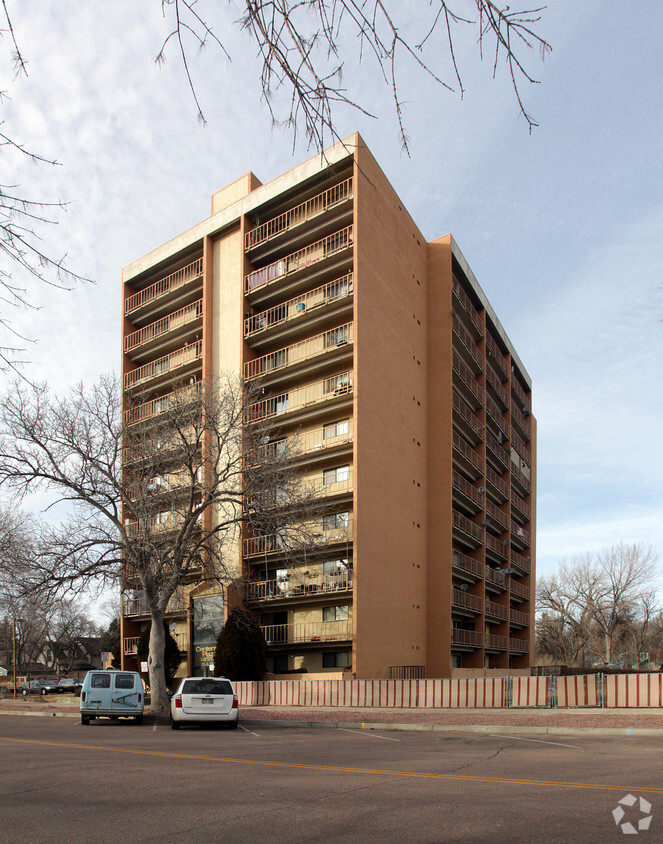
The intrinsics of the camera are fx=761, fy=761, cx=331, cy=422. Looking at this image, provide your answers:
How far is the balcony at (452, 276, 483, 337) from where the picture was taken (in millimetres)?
43447

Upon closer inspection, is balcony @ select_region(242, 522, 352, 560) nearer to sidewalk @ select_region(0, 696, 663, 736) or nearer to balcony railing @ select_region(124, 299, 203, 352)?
sidewalk @ select_region(0, 696, 663, 736)

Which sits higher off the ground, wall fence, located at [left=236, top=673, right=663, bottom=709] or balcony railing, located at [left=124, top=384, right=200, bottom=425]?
balcony railing, located at [left=124, top=384, right=200, bottom=425]

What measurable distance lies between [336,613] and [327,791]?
1014 inches

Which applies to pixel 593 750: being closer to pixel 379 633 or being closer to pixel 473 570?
pixel 379 633

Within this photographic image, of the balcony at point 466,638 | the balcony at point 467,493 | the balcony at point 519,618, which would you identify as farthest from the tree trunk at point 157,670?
the balcony at point 519,618

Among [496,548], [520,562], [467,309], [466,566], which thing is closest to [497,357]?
[467,309]

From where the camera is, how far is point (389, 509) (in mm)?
34281

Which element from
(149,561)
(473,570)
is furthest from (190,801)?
(473,570)

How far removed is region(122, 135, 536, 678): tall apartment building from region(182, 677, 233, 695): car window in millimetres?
11693

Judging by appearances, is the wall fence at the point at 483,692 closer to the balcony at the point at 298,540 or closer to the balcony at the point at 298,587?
the balcony at the point at 298,587

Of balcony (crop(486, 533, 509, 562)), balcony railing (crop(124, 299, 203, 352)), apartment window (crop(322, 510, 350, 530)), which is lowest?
balcony (crop(486, 533, 509, 562))

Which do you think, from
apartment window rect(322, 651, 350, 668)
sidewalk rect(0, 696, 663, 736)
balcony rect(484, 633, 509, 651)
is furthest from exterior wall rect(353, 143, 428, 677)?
balcony rect(484, 633, 509, 651)

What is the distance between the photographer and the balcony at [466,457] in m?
41.4

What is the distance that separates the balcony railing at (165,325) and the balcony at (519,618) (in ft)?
93.5
